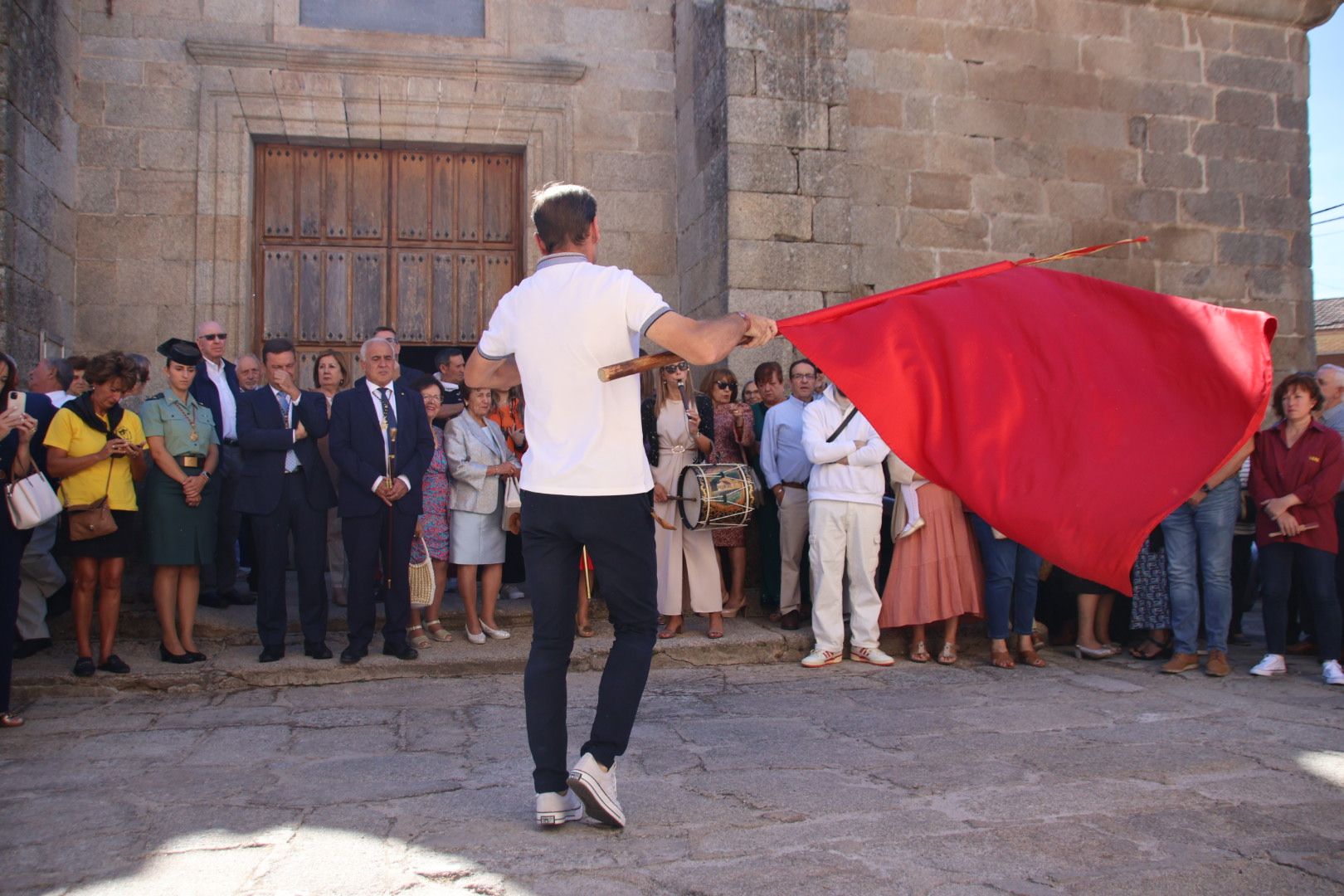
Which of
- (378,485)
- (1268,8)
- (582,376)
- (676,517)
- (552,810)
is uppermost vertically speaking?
(1268,8)

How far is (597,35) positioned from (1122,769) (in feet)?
23.8

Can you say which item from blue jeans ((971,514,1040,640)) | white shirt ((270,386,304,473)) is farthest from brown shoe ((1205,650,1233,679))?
white shirt ((270,386,304,473))

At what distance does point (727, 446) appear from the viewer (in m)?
7.64

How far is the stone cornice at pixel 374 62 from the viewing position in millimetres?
8828

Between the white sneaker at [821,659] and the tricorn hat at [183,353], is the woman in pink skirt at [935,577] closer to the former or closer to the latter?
the white sneaker at [821,659]

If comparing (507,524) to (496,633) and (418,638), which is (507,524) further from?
(418,638)

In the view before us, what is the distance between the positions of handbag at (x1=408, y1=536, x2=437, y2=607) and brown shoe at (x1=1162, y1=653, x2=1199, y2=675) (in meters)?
4.31

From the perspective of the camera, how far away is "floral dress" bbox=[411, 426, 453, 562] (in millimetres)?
6867

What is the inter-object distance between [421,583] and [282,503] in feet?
2.93

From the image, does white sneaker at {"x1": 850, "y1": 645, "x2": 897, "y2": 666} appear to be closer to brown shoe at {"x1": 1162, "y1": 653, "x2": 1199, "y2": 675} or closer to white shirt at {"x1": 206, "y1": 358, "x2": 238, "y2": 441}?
brown shoe at {"x1": 1162, "y1": 653, "x2": 1199, "y2": 675}

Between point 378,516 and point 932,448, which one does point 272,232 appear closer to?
point 378,516

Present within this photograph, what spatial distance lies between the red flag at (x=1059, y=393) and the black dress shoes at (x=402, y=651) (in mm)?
A: 3470

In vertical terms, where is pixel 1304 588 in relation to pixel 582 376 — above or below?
below

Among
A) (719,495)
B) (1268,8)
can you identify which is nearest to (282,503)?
(719,495)
